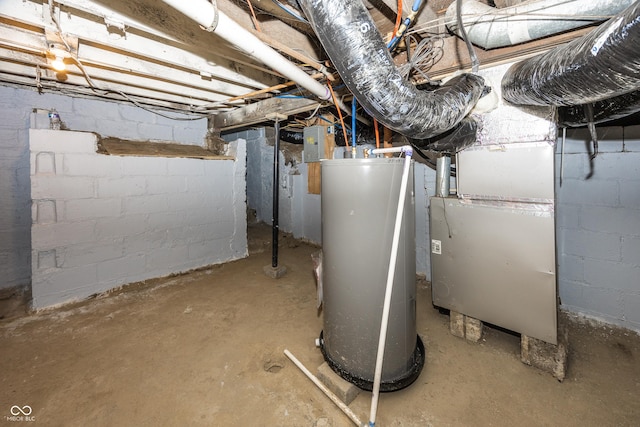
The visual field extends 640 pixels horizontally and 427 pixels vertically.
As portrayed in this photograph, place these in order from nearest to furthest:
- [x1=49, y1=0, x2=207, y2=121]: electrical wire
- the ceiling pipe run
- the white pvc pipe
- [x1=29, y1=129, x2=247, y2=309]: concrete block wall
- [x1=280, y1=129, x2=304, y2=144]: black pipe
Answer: the white pvc pipe < the ceiling pipe run < [x1=49, y1=0, x2=207, y2=121]: electrical wire < [x1=29, y1=129, x2=247, y2=309]: concrete block wall < [x1=280, y1=129, x2=304, y2=144]: black pipe

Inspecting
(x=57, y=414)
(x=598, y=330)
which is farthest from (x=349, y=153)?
(x=598, y=330)

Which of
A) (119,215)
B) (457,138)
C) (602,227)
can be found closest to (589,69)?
(457,138)

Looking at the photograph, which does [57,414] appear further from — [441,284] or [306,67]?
[306,67]

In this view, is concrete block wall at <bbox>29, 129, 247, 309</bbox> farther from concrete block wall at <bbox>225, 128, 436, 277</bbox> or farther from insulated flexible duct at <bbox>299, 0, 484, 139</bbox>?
insulated flexible duct at <bbox>299, 0, 484, 139</bbox>

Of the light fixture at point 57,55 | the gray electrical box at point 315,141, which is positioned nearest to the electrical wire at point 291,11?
the light fixture at point 57,55

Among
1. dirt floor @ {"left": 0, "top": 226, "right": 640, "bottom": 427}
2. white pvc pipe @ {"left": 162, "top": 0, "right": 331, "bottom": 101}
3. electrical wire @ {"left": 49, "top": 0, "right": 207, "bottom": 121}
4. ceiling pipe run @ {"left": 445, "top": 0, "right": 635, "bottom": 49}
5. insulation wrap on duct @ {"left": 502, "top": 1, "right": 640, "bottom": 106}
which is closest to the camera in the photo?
insulation wrap on duct @ {"left": 502, "top": 1, "right": 640, "bottom": 106}

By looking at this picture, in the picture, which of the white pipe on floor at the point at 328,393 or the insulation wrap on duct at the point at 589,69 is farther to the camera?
the white pipe on floor at the point at 328,393

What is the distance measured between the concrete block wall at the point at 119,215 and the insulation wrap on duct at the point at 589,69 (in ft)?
10.3

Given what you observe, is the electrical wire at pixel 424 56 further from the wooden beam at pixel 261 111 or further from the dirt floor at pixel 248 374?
the dirt floor at pixel 248 374

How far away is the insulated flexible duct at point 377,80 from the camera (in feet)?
3.33

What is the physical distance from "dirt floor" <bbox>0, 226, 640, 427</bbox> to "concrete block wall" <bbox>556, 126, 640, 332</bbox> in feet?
0.73

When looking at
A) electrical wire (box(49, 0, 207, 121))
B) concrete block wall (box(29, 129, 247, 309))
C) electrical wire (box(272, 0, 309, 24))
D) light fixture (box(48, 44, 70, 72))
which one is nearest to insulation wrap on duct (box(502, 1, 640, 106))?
electrical wire (box(272, 0, 309, 24))

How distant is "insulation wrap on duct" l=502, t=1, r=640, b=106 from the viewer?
831mm

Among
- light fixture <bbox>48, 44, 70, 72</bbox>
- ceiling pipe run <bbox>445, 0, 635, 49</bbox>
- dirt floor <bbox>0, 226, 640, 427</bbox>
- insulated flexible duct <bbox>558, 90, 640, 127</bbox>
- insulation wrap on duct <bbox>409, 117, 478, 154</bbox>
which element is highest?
light fixture <bbox>48, 44, 70, 72</bbox>
